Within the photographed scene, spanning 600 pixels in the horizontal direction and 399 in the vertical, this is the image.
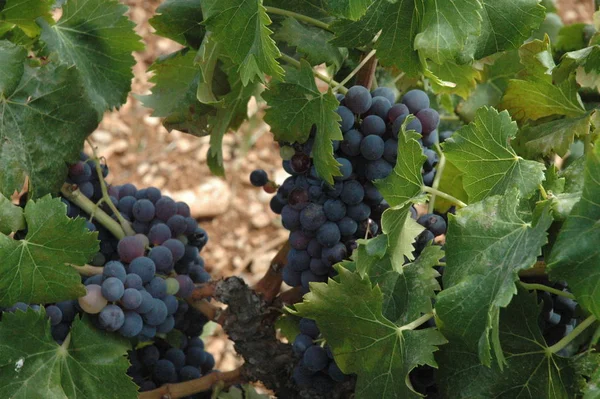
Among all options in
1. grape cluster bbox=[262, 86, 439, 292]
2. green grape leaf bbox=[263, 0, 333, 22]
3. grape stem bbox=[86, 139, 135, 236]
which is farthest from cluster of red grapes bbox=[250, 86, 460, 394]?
grape stem bbox=[86, 139, 135, 236]

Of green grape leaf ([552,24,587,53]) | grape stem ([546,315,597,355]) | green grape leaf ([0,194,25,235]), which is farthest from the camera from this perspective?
green grape leaf ([552,24,587,53])

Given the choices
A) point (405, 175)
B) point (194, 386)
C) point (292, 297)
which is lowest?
point (194, 386)

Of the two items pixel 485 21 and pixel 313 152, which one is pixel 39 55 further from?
pixel 485 21

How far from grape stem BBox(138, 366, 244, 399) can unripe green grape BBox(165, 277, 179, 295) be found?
14 centimetres

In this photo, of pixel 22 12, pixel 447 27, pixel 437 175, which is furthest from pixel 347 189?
pixel 22 12

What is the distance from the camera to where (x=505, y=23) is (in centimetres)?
84

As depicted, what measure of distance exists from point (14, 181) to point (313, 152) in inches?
13.5

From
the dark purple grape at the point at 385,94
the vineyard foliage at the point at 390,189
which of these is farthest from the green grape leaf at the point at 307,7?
the dark purple grape at the point at 385,94

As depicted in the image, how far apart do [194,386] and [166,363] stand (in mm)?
53

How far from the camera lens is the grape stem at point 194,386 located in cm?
105

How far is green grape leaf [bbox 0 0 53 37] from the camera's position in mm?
946

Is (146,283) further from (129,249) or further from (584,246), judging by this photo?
(584,246)

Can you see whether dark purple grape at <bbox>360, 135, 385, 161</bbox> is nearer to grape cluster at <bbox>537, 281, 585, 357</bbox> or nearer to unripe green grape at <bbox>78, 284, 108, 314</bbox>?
grape cluster at <bbox>537, 281, 585, 357</bbox>

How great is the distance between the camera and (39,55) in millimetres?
1007
